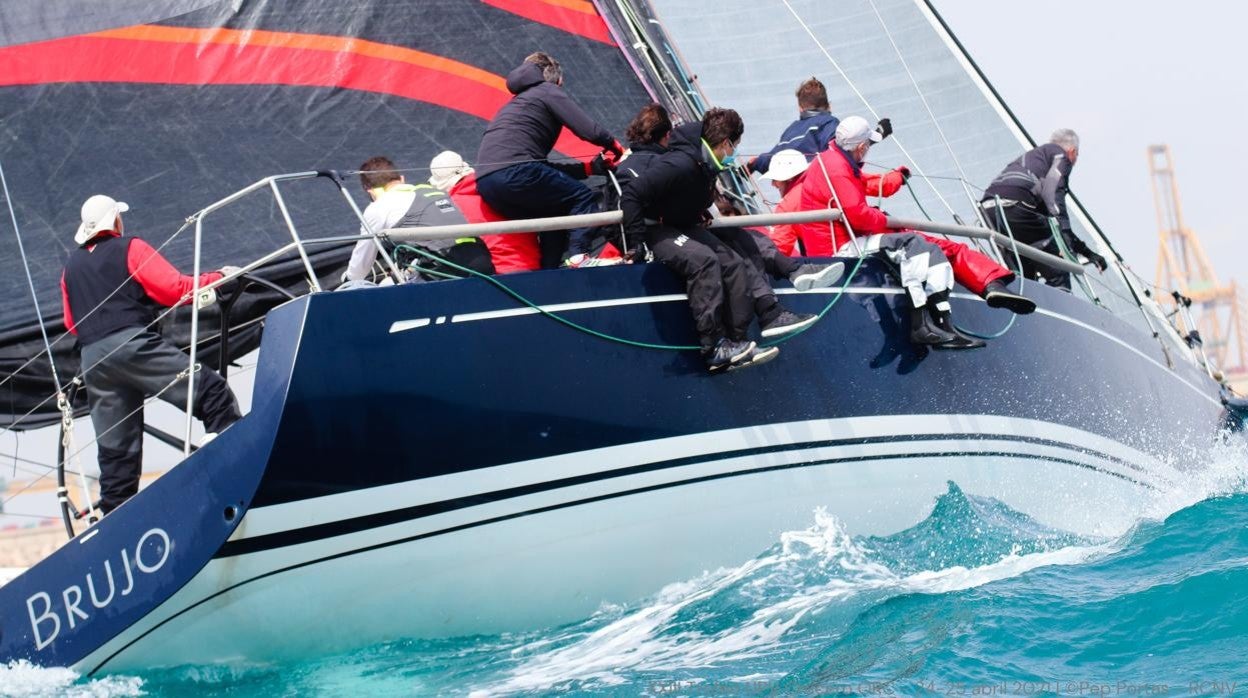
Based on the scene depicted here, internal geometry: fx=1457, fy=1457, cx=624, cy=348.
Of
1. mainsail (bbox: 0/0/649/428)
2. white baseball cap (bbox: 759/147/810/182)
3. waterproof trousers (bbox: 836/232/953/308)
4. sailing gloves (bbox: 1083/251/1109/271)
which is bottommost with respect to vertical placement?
sailing gloves (bbox: 1083/251/1109/271)

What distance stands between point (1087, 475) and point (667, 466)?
2511 mm

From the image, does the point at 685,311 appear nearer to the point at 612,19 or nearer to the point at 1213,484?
the point at 612,19

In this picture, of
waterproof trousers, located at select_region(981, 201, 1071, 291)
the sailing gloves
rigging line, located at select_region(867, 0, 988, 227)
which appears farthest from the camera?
A: rigging line, located at select_region(867, 0, 988, 227)

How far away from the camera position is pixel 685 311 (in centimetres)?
441

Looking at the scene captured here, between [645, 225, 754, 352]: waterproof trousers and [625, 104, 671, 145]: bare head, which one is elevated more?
[625, 104, 671, 145]: bare head

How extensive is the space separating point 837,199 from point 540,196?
1125mm

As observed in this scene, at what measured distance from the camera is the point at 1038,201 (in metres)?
6.83

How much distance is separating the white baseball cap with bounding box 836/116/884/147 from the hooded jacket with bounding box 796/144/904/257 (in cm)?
4

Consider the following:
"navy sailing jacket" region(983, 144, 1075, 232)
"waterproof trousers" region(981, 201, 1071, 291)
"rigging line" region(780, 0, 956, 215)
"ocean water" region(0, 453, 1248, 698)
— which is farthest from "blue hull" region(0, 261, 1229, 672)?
"rigging line" region(780, 0, 956, 215)

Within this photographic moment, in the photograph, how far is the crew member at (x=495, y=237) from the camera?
15.4 ft

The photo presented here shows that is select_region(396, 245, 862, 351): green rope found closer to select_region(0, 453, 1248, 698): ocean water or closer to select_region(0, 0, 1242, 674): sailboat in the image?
select_region(0, 0, 1242, 674): sailboat

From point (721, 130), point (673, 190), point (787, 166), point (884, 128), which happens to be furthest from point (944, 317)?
point (673, 190)

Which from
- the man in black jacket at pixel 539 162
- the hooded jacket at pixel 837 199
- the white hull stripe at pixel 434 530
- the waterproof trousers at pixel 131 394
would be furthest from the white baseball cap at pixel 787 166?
the waterproof trousers at pixel 131 394

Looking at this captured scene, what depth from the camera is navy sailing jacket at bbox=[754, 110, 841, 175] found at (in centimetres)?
588
